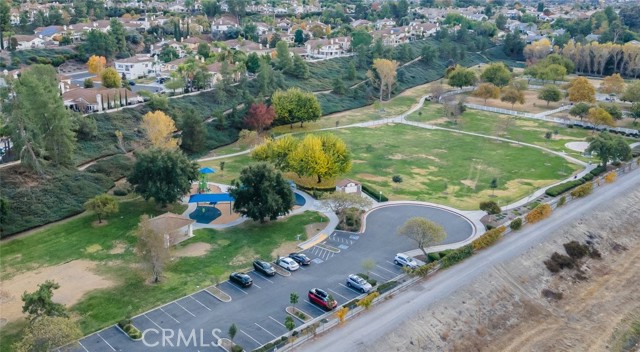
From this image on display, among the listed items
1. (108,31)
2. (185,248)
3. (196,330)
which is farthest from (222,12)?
(196,330)

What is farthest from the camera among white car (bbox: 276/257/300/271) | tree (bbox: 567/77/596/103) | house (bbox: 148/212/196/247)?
tree (bbox: 567/77/596/103)

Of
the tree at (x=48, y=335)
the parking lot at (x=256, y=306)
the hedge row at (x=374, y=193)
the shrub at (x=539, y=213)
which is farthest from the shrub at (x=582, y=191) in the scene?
the tree at (x=48, y=335)

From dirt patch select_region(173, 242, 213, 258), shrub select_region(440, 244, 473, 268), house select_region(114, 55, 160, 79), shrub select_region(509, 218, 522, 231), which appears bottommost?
dirt patch select_region(173, 242, 213, 258)

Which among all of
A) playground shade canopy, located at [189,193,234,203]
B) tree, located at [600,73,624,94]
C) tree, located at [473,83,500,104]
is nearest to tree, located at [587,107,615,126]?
tree, located at [473,83,500,104]

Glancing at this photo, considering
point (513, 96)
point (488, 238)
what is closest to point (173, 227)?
point (488, 238)

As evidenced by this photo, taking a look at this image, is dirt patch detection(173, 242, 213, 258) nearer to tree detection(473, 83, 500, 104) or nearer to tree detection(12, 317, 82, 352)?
tree detection(12, 317, 82, 352)

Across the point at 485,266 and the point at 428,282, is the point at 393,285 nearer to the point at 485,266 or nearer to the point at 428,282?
the point at 428,282

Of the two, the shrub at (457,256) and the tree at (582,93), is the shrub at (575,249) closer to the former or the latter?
the shrub at (457,256)
